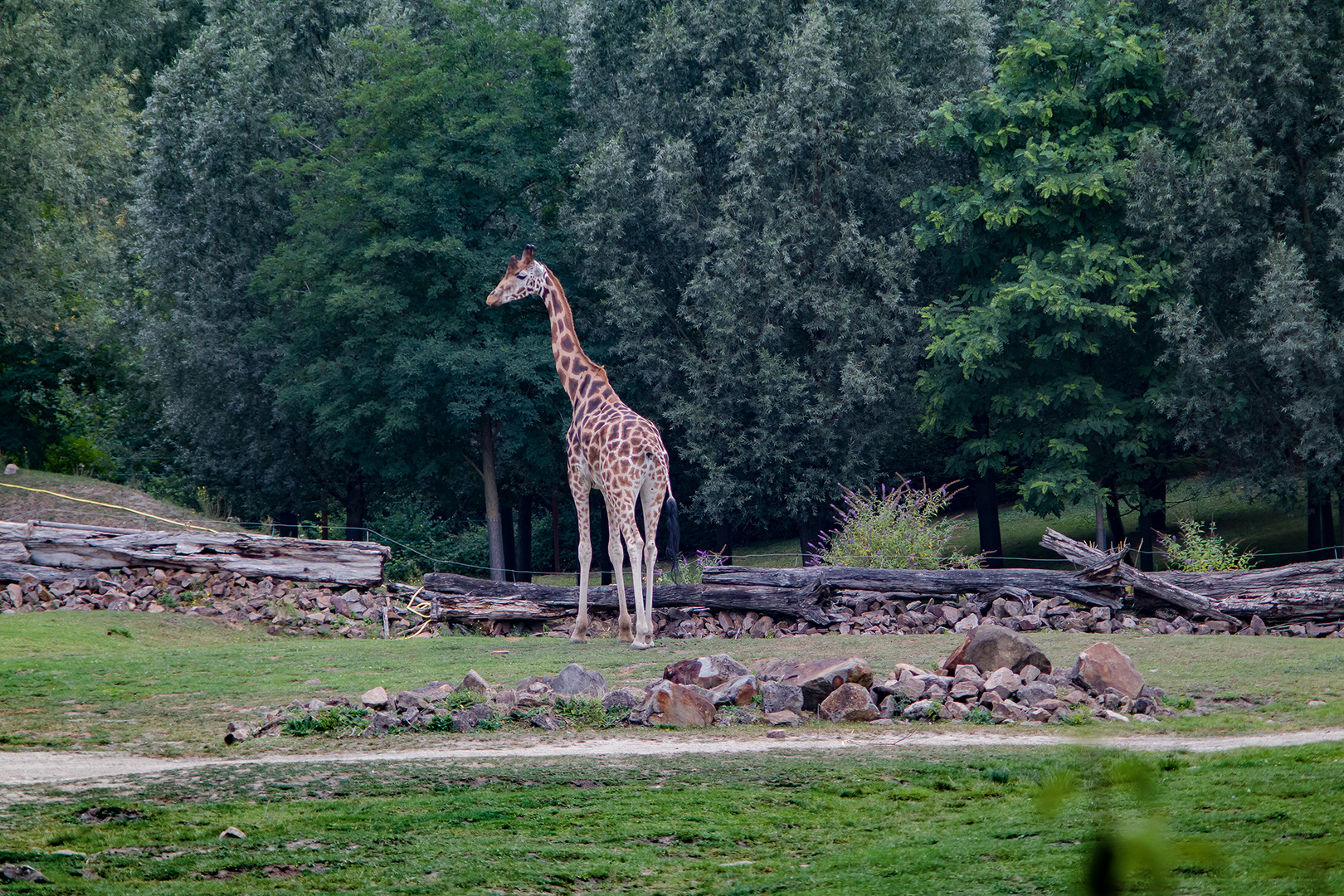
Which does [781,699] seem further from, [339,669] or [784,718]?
[339,669]

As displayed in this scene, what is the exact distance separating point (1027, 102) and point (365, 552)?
16.4 m

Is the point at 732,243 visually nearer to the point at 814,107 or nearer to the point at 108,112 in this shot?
the point at 814,107

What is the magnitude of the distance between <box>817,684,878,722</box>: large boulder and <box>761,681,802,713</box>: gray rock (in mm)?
242

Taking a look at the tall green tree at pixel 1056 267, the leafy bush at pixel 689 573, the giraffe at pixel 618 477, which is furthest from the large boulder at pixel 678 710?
the tall green tree at pixel 1056 267

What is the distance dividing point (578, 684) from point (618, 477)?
5800mm

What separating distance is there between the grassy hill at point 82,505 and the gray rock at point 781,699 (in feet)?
61.5

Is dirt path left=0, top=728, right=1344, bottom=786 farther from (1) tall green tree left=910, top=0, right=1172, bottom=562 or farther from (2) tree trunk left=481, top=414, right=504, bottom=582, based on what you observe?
(2) tree trunk left=481, top=414, right=504, bottom=582

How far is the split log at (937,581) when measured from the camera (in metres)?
18.9

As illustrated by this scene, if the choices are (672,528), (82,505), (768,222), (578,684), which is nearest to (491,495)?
(82,505)

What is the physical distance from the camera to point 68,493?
29.9 m

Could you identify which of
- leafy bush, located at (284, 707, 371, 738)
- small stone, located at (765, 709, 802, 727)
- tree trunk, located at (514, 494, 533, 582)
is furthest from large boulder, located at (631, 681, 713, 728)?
tree trunk, located at (514, 494, 533, 582)

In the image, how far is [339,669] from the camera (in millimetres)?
15328

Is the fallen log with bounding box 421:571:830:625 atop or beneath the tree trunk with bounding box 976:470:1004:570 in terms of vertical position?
beneath

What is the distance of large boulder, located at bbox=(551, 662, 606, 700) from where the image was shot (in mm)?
12094
